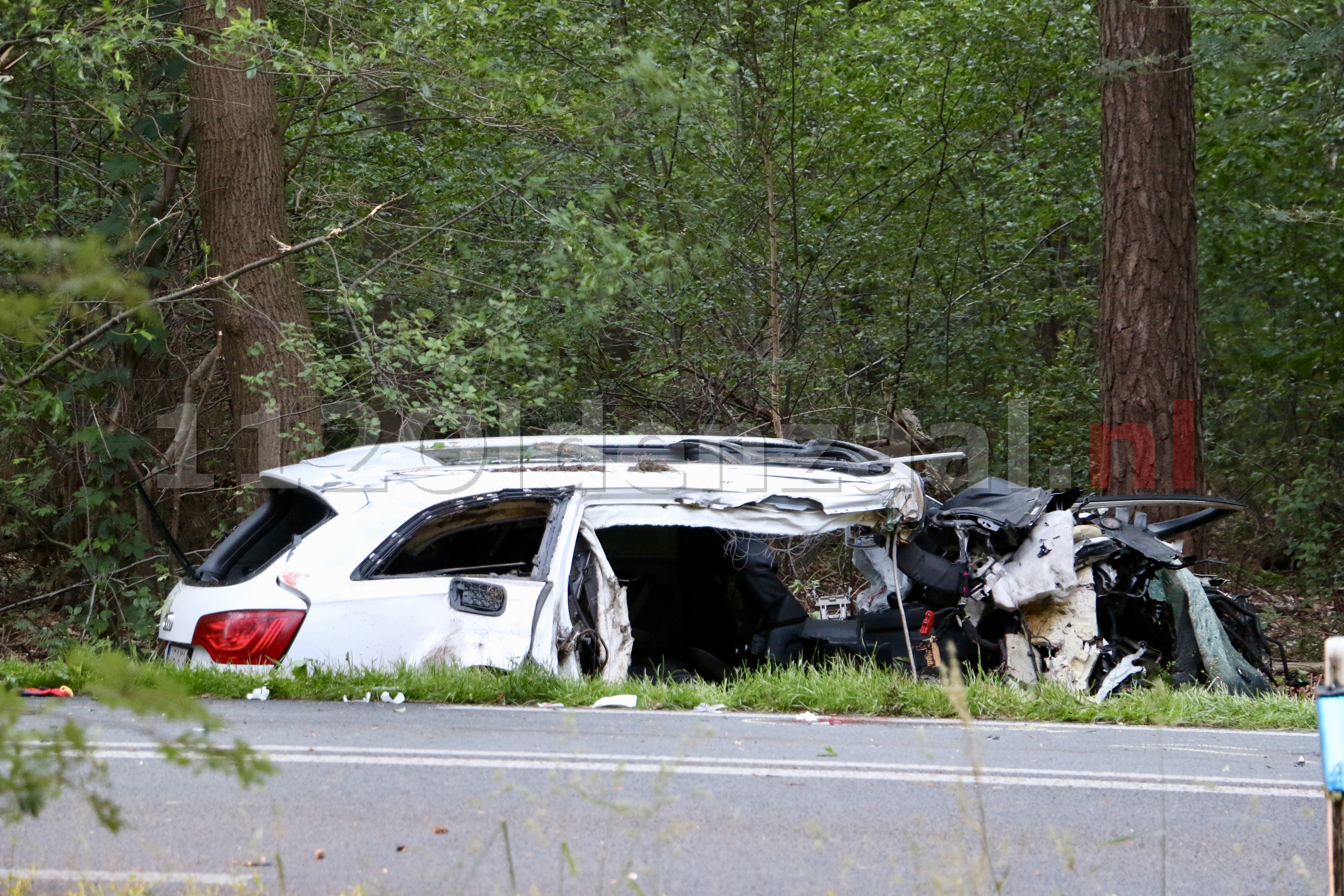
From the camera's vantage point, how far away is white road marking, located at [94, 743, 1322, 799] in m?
4.94

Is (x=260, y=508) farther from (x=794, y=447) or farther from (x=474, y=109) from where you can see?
(x=474, y=109)

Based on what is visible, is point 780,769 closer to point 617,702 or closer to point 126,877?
point 617,702

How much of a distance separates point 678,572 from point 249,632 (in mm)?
3707

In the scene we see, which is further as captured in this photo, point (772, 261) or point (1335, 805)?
point (772, 261)

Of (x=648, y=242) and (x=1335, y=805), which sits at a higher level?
(x=648, y=242)

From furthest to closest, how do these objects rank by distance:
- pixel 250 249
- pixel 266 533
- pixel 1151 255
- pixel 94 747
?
1. pixel 1151 255
2. pixel 250 249
3. pixel 266 533
4. pixel 94 747

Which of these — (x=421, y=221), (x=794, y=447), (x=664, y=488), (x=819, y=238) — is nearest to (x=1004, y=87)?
(x=819, y=238)

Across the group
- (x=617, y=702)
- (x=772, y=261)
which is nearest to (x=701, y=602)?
(x=617, y=702)

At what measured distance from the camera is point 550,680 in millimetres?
6430

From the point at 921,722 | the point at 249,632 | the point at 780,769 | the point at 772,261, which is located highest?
the point at 772,261

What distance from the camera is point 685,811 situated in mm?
4527

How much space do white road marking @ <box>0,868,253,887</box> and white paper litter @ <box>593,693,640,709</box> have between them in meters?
2.74

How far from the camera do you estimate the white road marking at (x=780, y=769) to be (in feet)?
16.2

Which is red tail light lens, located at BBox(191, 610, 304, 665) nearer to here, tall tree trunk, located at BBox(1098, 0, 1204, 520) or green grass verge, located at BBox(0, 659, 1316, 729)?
green grass verge, located at BBox(0, 659, 1316, 729)
